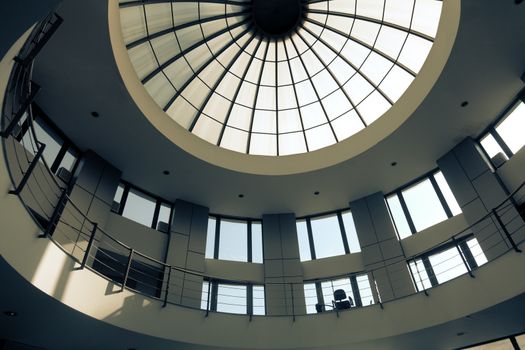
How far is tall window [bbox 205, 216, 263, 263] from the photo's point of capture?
728 inches

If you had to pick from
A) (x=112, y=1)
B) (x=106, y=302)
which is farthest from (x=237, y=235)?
(x=112, y=1)

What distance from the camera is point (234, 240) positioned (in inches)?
756

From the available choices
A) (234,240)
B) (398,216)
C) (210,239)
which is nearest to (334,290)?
(398,216)

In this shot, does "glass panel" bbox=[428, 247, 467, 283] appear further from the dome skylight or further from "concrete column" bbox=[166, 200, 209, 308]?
"concrete column" bbox=[166, 200, 209, 308]

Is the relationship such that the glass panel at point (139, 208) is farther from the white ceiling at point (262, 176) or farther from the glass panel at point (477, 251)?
the glass panel at point (477, 251)

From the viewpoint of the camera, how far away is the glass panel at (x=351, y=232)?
59.9 ft

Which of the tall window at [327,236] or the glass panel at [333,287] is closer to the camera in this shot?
the glass panel at [333,287]

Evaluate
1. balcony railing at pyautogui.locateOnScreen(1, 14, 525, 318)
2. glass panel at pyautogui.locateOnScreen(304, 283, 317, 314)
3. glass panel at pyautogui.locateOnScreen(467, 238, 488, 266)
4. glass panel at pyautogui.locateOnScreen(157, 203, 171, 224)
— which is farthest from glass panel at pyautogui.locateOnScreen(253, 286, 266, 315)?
glass panel at pyautogui.locateOnScreen(467, 238, 488, 266)

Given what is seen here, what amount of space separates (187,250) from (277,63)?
9.69 meters

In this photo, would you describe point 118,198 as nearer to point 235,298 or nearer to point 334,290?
point 235,298

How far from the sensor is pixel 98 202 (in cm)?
1543

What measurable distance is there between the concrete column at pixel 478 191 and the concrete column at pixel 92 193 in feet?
47.3

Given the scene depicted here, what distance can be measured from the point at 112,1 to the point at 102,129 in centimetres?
525

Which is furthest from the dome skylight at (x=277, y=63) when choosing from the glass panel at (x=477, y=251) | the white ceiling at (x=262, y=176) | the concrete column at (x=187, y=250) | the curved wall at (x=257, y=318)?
the glass panel at (x=477, y=251)
